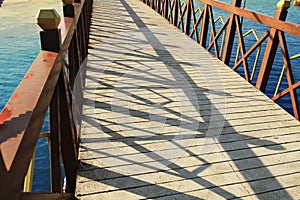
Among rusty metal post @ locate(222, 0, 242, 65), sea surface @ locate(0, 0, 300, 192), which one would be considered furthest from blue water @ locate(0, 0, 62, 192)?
rusty metal post @ locate(222, 0, 242, 65)

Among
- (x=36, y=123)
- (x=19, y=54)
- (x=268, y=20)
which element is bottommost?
(x=19, y=54)

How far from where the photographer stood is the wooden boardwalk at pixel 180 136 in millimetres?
2100

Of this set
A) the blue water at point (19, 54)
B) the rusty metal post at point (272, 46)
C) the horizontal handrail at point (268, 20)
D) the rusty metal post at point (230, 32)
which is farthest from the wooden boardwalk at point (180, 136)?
the blue water at point (19, 54)

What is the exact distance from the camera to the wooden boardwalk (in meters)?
→ 2.10

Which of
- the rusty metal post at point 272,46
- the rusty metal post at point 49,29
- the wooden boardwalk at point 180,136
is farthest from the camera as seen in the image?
the rusty metal post at point 272,46

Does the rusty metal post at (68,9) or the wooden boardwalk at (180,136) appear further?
the rusty metal post at (68,9)

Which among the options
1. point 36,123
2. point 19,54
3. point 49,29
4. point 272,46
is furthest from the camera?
point 19,54

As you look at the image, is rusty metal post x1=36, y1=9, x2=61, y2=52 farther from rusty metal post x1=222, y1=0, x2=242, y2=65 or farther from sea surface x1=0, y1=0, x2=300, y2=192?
sea surface x1=0, y1=0, x2=300, y2=192

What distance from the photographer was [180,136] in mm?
2682

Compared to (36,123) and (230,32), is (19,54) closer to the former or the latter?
(230,32)

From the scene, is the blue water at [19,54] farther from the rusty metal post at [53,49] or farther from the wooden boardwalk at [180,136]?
the rusty metal post at [53,49]

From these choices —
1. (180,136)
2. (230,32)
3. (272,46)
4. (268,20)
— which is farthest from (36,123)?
(230,32)

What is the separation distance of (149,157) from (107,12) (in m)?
8.20

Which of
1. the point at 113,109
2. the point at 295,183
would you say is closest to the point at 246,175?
the point at 295,183
